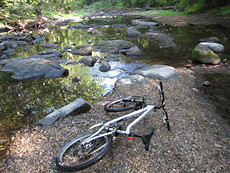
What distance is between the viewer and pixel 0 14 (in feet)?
56.2

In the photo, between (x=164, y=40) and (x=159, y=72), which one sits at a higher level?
(x=164, y=40)

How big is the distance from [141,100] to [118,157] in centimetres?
136

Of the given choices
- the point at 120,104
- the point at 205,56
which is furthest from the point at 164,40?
the point at 120,104

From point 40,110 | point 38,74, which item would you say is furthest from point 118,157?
point 38,74

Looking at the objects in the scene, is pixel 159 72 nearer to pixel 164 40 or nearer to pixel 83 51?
pixel 83 51

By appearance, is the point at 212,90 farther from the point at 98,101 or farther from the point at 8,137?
the point at 8,137

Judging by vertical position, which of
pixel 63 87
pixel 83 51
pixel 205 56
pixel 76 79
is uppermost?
pixel 205 56

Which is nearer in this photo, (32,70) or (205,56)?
(32,70)

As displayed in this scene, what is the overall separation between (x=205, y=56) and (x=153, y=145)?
6685mm

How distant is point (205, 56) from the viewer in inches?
333

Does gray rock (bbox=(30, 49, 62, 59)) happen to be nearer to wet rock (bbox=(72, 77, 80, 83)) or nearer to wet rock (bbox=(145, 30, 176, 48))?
wet rock (bbox=(72, 77, 80, 83))

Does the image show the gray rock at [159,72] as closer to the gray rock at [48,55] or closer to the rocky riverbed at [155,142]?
the rocky riverbed at [155,142]

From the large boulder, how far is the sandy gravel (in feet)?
13.0

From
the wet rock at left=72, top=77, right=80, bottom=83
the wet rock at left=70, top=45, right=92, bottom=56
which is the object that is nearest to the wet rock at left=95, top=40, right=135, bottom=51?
the wet rock at left=70, top=45, right=92, bottom=56
